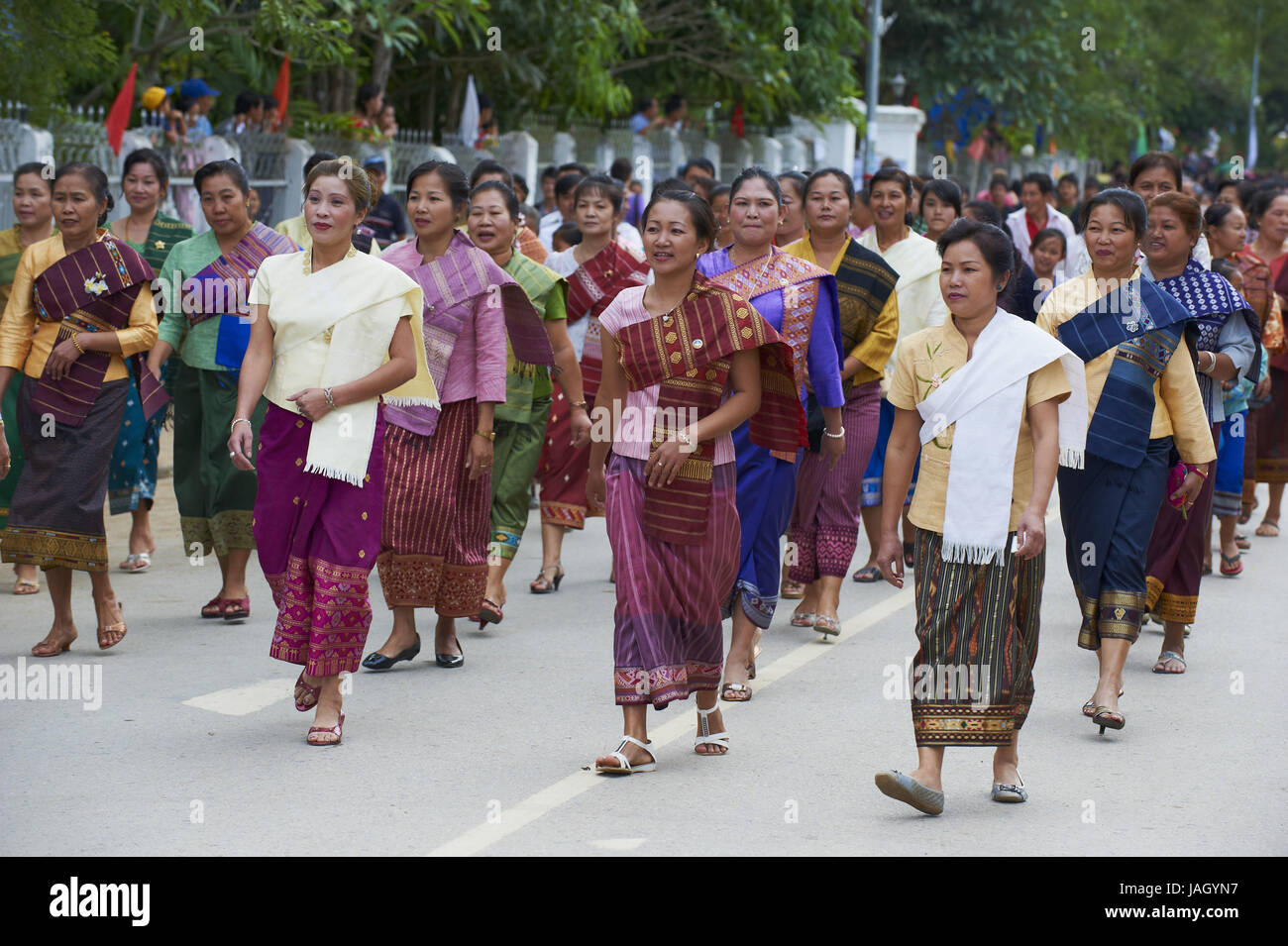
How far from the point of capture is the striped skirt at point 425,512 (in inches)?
284

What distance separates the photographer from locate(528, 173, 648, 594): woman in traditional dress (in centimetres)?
907

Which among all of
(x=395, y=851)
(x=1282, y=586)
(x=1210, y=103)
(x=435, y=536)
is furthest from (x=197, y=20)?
(x=1210, y=103)

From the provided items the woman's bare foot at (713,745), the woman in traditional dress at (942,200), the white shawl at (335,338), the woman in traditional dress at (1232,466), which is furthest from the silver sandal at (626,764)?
the woman in traditional dress at (942,200)

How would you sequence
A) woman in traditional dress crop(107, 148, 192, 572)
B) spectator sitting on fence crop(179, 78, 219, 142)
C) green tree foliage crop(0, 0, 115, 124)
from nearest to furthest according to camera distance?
1. woman in traditional dress crop(107, 148, 192, 572)
2. green tree foliage crop(0, 0, 115, 124)
3. spectator sitting on fence crop(179, 78, 219, 142)

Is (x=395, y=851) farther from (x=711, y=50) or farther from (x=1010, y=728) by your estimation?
(x=711, y=50)

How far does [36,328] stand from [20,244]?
129 centimetres

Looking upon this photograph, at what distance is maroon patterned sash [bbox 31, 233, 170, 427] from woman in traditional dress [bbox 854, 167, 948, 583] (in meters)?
3.59

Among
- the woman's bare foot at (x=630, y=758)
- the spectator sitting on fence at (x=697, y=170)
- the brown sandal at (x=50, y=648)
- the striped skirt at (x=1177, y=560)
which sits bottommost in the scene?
the brown sandal at (x=50, y=648)

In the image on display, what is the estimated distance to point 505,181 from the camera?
334 inches

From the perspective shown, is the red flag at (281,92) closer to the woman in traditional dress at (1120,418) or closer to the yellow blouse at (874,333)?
the yellow blouse at (874,333)

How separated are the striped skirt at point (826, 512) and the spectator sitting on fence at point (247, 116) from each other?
348 inches

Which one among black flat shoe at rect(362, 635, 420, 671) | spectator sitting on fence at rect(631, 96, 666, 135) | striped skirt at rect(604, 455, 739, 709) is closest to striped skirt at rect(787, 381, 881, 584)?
black flat shoe at rect(362, 635, 420, 671)

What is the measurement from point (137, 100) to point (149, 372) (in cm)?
967

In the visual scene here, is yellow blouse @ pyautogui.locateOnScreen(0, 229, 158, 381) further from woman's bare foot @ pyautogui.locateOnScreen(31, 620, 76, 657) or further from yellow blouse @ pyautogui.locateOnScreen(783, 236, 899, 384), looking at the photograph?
yellow blouse @ pyautogui.locateOnScreen(783, 236, 899, 384)
